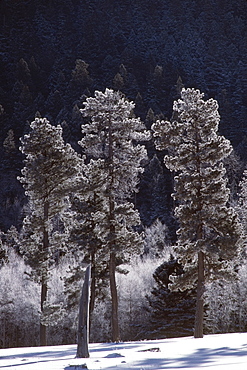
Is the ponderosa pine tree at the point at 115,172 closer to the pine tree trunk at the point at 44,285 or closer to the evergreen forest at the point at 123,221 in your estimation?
the evergreen forest at the point at 123,221

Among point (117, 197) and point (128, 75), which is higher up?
point (128, 75)

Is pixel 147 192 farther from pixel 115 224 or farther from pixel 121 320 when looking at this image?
pixel 115 224

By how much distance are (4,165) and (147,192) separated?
34.9m

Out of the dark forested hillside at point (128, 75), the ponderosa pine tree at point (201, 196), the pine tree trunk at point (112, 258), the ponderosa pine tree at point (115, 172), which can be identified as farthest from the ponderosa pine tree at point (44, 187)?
the dark forested hillside at point (128, 75)

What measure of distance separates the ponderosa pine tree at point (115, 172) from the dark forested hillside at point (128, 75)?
2218 inches

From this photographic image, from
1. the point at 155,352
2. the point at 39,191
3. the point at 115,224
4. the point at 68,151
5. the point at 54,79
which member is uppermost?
the point at 54,79

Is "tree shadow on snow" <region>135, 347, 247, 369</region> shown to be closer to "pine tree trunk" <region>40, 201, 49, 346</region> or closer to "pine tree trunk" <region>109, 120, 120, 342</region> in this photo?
"pine tree trunk" <region>109, 120, 120, 342</region>

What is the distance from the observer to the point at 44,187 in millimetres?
28922

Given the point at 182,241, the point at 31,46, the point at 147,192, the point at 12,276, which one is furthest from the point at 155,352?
the point at 31,46

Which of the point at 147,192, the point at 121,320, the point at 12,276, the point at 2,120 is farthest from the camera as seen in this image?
the point at 2,120

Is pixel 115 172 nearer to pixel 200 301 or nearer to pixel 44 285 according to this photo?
pixel 44 285

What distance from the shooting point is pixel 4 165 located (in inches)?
4188

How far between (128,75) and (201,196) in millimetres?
111565

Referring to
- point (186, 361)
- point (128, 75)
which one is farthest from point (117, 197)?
point (128, 75)
